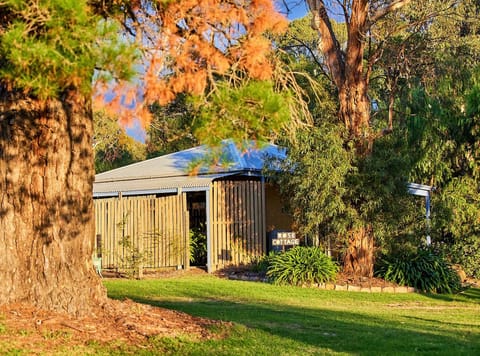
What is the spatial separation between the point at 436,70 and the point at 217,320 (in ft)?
42.9

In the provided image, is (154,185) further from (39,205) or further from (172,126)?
(39,205)

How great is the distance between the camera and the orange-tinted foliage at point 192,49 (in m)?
6.79

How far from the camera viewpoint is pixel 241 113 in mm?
6852

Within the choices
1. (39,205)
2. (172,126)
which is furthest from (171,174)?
(39,205)

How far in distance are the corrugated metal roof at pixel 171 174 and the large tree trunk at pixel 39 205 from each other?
9.42 metres

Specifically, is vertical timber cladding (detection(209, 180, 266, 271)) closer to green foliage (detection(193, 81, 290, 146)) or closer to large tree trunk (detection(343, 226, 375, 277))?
large tree trunk (detection(343, 226, 375, 277))

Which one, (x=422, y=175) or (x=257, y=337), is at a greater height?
(x=422, y=175)

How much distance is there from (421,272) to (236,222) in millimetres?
5361

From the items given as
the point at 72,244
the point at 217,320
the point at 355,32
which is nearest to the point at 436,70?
the point at 355,32

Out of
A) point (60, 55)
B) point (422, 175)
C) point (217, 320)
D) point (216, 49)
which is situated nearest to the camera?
point (60, 55)

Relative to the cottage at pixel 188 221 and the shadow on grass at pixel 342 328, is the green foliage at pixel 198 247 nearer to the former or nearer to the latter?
the cottage at pixel 188 221

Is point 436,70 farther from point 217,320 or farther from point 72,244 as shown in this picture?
point 72,244

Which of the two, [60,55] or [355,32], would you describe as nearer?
[60,55]

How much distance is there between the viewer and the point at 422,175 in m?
22.5
